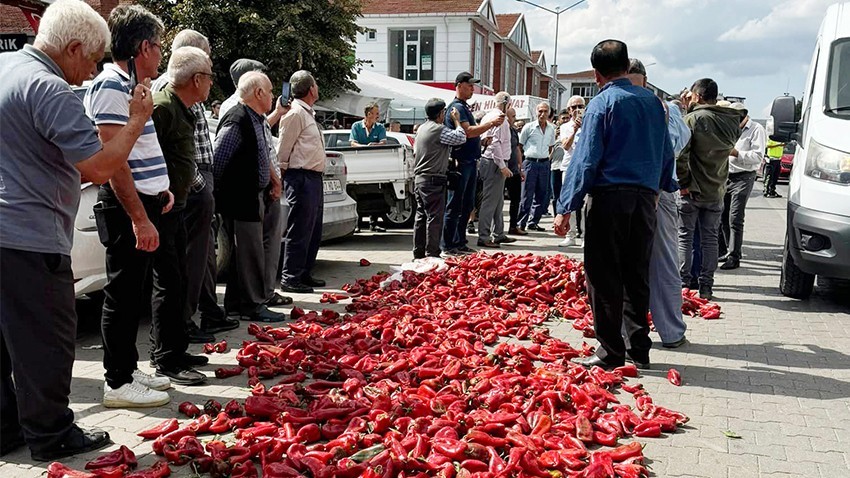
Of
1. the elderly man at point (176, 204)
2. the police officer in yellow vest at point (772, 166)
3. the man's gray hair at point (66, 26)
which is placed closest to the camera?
the man's gray hair at point (66, 26)

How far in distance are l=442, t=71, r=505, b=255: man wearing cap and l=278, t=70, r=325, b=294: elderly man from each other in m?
2.69

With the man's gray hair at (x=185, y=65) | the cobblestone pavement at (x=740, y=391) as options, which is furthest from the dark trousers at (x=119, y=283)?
the man's gray hair at (x=185, y=65)

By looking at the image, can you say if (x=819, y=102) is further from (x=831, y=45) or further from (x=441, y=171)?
(x=441, y=171)

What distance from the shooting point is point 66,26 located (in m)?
3.65

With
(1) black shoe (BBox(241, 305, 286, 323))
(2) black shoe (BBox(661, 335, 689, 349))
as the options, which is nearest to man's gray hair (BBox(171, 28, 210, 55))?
(1) black shoe (BBox(241, 305, 286, 323))

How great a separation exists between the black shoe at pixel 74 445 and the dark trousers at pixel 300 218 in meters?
4.22

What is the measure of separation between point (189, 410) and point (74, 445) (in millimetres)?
754

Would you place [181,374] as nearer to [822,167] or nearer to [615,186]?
[615,186]

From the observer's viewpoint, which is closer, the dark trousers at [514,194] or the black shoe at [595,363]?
the black shoe at [595,363]

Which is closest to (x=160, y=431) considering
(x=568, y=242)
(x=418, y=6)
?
(x=568, y=242)

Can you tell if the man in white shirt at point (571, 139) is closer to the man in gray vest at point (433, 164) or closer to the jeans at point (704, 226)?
the man in gray vest at point (433, 164)

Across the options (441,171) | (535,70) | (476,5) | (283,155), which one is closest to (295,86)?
(283,155)

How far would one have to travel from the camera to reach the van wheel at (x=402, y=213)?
12891mm

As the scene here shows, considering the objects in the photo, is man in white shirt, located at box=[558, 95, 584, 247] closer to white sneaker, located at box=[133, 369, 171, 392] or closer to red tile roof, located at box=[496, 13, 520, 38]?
white sneaker, located at box=[133, 369, 171, 392]
